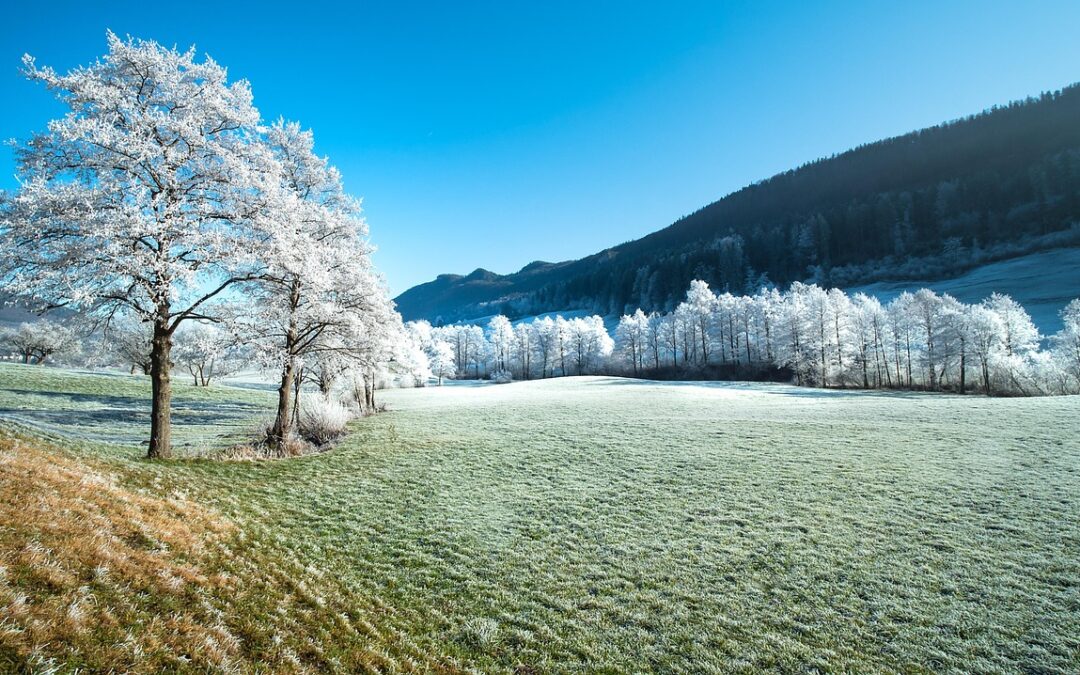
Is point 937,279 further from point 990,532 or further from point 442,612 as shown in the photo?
point 442,612

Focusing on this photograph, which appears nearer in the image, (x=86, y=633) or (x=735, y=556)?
(x=86, y=633)

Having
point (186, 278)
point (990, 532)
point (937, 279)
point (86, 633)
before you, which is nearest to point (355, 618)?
point (86, 633)

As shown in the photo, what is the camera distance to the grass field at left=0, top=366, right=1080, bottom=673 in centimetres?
579

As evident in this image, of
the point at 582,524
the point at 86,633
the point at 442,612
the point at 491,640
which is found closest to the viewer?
the point at 86,633

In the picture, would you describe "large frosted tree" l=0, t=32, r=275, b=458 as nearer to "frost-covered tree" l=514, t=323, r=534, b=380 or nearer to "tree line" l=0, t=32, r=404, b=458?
"tree line" l=0, t=32, r=404, b=458

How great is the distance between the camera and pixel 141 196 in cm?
1127

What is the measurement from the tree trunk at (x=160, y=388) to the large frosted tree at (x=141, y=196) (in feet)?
0.12

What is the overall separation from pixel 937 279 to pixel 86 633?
161837mm

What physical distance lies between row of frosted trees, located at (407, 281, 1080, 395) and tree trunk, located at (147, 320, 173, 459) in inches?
1883

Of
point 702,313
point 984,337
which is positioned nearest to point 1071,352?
point 984,337

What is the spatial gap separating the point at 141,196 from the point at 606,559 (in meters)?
14.8

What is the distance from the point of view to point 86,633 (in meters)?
3.78

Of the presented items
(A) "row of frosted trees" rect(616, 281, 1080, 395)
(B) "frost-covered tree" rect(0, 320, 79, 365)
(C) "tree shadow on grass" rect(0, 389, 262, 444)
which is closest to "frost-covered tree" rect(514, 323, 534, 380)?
(A) "row of frosted trees" rect(616, 281, 1080, 395)

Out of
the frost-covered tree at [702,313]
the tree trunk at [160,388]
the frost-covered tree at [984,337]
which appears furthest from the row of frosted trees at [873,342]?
the tree trunk at [160,388]
